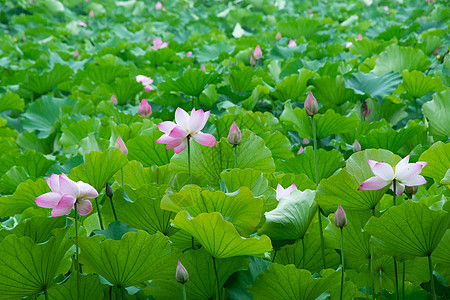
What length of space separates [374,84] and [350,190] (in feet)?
3.27

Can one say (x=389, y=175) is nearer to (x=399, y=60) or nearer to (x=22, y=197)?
(x=22, y=197)

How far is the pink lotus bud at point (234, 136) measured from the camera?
110 centimetres

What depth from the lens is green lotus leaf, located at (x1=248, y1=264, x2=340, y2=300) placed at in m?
0.80

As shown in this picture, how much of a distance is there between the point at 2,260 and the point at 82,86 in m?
1.71

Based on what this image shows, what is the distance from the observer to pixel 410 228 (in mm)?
794

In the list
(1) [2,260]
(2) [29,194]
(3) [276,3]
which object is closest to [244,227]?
(1) [2,260]

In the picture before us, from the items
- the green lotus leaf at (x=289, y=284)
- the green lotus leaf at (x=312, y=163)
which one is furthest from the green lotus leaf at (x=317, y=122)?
the green lotus leaf at (x=289, y=284)

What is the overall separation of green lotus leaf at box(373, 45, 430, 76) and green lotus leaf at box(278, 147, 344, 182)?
88 cm

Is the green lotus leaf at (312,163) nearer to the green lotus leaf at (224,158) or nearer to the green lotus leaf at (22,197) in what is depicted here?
the green lotus leaf at (224,158)

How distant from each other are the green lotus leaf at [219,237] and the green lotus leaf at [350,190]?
0.60 ft

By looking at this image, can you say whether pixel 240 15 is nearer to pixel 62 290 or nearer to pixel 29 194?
pixel 29 194

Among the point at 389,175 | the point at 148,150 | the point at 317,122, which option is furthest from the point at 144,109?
the point at 389,175

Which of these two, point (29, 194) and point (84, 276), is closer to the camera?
point (84, 276)

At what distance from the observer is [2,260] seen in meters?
0.79
